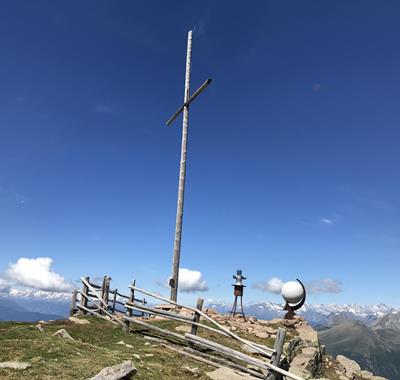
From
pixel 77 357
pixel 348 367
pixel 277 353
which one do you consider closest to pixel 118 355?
pixel 77 357

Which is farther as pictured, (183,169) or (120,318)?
(183,169)

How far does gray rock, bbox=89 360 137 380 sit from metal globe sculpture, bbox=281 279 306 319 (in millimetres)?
16594

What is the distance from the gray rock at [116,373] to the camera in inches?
338

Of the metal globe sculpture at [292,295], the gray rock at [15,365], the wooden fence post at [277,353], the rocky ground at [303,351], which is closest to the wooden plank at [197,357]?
the wooden fence post at [277,353]

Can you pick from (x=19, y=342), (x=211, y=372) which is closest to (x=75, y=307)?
(x=19, y=342)

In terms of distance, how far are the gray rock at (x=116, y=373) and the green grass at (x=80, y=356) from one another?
70 centimetres

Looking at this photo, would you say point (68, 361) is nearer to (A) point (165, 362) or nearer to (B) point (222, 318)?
(A) point (165, 362)

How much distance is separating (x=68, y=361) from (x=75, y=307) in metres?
16.5

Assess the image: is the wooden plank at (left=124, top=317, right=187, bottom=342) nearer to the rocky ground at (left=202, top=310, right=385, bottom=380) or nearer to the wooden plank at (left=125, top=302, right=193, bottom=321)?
the wooden plank at (left=125, top=302, right=193, bottom=321)

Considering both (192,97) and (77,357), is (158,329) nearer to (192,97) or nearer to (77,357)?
(77,357)

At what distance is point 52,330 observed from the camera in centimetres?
1612

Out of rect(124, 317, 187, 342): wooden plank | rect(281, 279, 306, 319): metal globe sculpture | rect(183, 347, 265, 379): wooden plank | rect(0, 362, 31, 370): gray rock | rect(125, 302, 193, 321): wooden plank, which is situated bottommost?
rect(0, 362, 31, 370): gray rock

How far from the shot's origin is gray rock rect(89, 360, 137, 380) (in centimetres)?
858

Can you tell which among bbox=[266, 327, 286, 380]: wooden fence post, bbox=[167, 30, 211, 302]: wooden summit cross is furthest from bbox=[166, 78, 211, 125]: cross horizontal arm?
bbox=[266, 327, 286, 380]: wooden fence post
